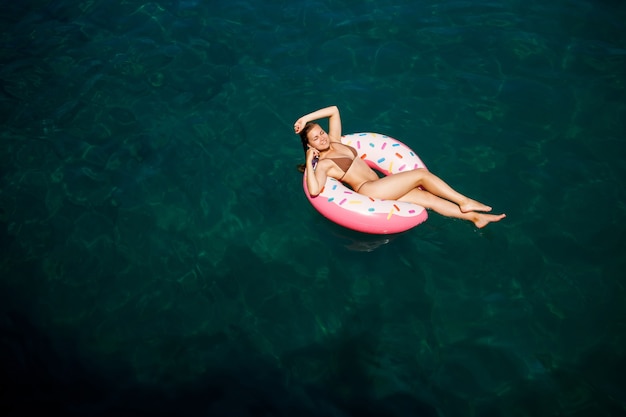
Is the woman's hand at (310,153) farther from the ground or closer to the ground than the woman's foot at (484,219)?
farther from the ground

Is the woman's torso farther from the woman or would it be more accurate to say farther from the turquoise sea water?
the turquoise sea water

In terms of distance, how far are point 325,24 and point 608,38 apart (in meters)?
4.21

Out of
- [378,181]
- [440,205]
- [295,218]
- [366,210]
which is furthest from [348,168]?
[440,205]

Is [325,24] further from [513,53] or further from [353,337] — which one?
[353,337]

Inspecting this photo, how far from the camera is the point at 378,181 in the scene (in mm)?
5297

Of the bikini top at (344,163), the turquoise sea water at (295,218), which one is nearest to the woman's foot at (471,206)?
the turquoise sea water at (295,218)

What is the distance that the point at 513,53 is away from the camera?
7078 mm

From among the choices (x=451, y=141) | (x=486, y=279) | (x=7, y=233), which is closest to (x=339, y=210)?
(x=486, y=279)

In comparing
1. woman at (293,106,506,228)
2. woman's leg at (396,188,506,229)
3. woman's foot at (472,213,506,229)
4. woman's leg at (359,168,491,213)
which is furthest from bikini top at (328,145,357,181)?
woman's foot at (472,213,506,229)

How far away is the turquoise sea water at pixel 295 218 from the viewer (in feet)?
14.7

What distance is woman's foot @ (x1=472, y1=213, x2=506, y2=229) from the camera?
5129 millimetres

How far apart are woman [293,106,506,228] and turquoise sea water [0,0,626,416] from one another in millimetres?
254

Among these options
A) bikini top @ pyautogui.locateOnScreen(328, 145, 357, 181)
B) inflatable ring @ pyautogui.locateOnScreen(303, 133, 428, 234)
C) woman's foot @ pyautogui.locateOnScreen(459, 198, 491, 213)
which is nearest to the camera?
inflatable ring @ pyautogui.locateOnScreen(303, 133, 428, 234)

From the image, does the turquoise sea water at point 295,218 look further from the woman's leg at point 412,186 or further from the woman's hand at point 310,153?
the woman's hand at point 310,153
